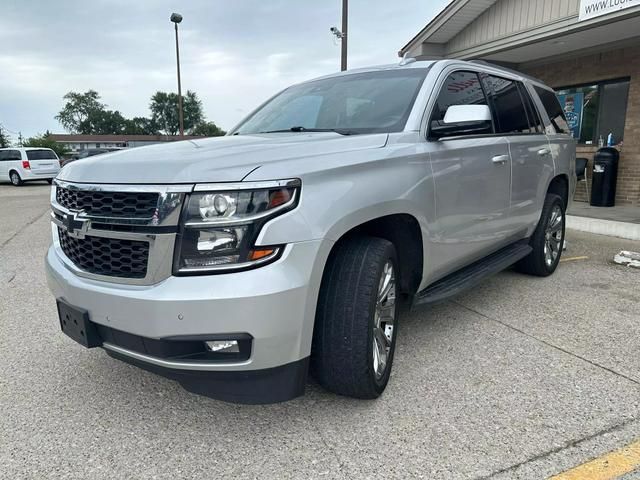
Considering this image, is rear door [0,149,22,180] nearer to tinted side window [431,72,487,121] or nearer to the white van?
the white van

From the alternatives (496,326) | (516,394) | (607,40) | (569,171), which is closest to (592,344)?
(496,326)

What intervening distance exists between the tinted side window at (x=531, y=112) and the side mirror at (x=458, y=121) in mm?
1851

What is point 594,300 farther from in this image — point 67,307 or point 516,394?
point 67,307

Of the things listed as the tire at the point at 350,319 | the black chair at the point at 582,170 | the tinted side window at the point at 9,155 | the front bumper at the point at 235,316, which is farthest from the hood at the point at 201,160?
the tinted side window at the point at 9,155

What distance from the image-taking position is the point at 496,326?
3.72m

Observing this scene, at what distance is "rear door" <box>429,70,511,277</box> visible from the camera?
10.1ft

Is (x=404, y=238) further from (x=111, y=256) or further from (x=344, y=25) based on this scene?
(x=344, y=25)

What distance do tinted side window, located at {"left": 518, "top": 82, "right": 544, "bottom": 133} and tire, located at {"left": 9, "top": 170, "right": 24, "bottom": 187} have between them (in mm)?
23059

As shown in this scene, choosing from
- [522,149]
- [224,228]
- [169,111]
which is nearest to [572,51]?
[522,149]

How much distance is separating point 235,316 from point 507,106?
132 inches

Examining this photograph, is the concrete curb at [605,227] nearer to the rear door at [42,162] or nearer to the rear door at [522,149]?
the rear door at [522,149]

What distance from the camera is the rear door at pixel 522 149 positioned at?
4.07m

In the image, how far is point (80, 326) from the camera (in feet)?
7.59

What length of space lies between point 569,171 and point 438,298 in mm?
3257
